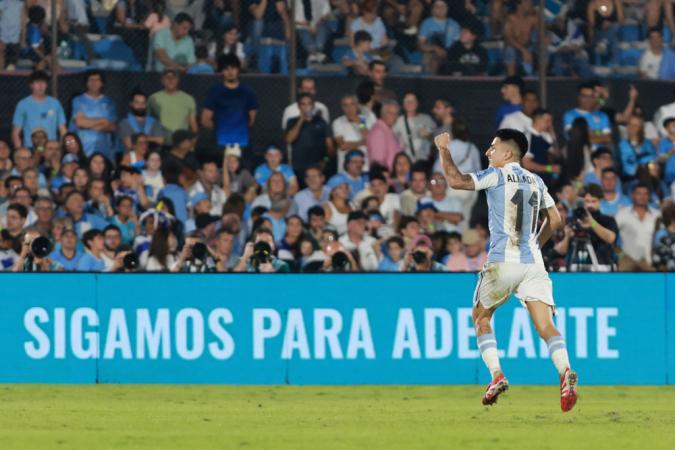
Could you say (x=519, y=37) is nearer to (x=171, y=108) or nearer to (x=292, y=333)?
(x=171, y=108)

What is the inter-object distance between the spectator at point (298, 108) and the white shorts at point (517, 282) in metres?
7.11

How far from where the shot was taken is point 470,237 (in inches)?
488

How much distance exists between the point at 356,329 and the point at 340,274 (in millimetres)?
606

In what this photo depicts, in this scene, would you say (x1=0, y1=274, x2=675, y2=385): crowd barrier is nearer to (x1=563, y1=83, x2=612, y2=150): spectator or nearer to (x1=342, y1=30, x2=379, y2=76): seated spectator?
(x1=563, y1=83, x2=612, y2=150): spectator

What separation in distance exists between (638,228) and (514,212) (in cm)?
631

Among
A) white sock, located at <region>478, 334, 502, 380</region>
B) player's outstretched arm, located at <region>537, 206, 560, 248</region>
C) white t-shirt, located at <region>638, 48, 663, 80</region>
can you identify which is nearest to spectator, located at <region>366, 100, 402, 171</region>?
white t-shirt, located at <region>638, 48, 663, 80</region>

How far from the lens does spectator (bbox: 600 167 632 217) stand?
1295 cm

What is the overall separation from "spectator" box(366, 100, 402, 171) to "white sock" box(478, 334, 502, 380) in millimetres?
6662

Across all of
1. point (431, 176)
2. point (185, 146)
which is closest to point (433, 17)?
point (431, 176)

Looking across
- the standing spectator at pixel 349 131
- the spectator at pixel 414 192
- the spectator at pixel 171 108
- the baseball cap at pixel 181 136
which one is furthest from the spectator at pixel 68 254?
the spectator at pixel 414 192

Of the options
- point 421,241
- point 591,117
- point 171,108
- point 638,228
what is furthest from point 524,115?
point 171,108

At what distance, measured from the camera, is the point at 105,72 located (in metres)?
14.0

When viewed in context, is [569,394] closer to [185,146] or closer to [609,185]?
[609,185]

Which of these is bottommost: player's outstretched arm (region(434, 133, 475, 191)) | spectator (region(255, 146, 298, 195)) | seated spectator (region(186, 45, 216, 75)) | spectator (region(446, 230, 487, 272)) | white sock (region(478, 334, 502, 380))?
white sock (region(478, 334, 502, 380))
